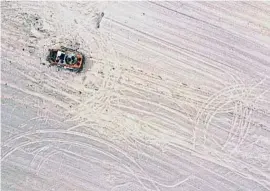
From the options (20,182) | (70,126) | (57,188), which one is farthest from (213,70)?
(20,182)

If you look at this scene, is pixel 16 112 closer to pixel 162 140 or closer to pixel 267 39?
pixel 162 140

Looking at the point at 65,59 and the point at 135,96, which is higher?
the point at 65,59

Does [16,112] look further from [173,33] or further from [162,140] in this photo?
[173,33]

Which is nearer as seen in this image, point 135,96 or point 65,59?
point 65,59

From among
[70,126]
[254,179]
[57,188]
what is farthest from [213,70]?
[57,188]

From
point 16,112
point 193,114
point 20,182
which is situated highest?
point 193,114

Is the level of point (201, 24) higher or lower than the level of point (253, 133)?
higher
